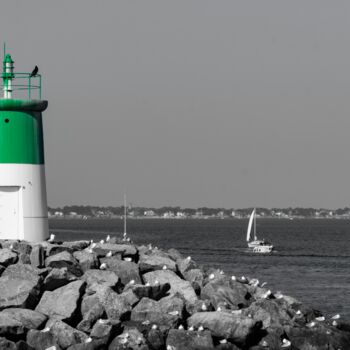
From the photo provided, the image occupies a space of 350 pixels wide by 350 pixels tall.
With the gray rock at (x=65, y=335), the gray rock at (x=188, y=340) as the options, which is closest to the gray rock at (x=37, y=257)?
the gray rock at (x=65, y=335)

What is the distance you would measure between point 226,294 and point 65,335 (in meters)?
4.99

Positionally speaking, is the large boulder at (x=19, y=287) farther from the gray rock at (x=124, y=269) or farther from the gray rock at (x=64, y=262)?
the gray rock at (x=124, y=269)

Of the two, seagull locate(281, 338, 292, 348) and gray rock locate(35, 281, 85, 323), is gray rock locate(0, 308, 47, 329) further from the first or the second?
seagull locate(281, 338, 292, 348)

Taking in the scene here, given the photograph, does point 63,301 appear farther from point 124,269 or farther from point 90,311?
point 124,269

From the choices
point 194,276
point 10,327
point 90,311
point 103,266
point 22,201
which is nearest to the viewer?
point 10,327

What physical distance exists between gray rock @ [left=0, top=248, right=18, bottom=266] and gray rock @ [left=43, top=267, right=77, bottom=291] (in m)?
1.31

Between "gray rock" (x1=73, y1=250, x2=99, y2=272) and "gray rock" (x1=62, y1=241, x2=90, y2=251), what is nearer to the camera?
"gray rock" (x1=73, y1=250, x2=99, y2=272)

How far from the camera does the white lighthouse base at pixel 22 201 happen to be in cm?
2805

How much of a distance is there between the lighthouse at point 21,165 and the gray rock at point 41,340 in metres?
6.17

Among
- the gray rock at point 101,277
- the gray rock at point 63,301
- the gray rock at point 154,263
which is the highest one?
the gray rock at point 154,263

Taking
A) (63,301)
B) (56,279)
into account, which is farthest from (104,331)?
(56,279)

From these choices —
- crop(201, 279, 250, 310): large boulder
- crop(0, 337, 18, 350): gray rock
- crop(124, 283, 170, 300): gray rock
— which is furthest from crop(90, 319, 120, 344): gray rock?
crop(201, 279, 250, 310): large boulder

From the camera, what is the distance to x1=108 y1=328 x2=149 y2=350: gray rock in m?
22.7

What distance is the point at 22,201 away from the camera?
92.8 feet
